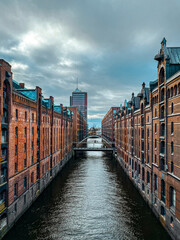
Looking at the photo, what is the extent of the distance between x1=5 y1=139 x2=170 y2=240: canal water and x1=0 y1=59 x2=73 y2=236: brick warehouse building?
206 cm

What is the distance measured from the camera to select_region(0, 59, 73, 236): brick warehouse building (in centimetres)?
2061

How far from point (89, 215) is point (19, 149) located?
14.1 m

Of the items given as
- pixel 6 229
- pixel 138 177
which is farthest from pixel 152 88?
pixel 6 229

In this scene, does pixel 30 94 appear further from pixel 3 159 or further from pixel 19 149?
pixel 3 159

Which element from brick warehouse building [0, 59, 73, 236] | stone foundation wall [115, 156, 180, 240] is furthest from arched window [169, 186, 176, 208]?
brick warehouse building [0, 59, 73, 236]

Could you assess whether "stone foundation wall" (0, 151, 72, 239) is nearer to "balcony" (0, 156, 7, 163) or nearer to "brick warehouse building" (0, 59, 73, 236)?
"brick warehouse building" (0, 59, 73, 236)

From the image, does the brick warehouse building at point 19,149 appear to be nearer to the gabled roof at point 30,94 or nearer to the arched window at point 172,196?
the gabled roof at point 30,94

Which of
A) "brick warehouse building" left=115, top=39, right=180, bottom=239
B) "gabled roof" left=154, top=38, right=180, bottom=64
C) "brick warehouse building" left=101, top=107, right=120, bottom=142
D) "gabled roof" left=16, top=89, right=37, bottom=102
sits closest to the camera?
"brick warehouse building" left=115, top=39, right=180, bottom=239

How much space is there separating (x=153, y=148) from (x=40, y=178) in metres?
21.5

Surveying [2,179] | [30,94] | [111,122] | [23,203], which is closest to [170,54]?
[30,94]

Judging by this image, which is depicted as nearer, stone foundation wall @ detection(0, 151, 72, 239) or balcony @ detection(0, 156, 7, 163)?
balcony @ detection(0, 156, 7, 163)

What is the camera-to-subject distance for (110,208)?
1112 inches

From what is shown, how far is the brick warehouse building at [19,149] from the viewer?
20609 millimetres

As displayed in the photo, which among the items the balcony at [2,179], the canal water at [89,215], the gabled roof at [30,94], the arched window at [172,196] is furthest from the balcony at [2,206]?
the arched window at [172,196]
